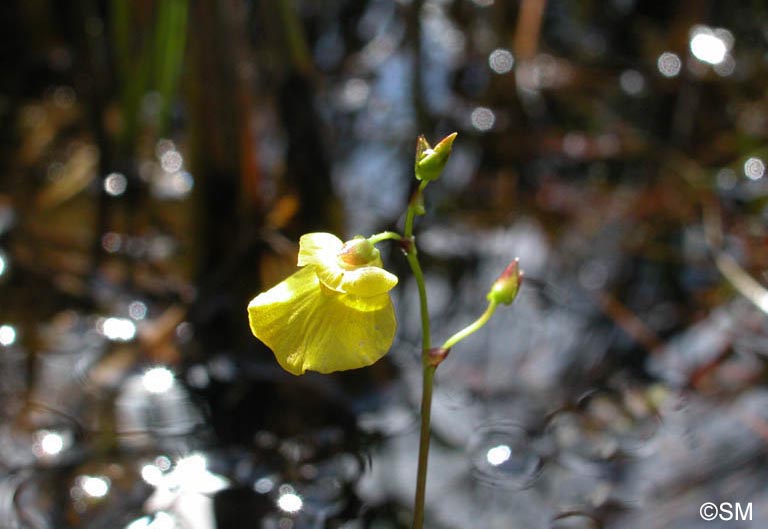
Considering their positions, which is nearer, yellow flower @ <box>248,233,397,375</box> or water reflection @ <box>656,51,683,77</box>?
yellow flower @ <box>248,233,397,375</box>

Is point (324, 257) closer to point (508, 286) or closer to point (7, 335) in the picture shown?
point (508, 286)

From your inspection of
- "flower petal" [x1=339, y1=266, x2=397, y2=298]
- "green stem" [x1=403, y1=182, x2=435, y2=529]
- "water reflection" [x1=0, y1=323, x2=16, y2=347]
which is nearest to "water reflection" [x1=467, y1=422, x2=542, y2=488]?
"green stem" [x1=403, y1=182, x2=435, y2=529]

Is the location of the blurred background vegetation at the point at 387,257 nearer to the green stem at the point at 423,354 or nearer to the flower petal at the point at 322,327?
the green stem at the point at 423,354

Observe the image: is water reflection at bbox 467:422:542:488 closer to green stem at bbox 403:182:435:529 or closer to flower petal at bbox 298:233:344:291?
green stem at bbox 403:182:435:529

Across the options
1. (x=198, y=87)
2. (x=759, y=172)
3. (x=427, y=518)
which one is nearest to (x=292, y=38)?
(x=198, y=87)

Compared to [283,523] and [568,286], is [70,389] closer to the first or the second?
[283,523]

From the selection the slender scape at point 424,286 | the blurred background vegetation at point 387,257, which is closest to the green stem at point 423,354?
the slender scape at point 424,286
